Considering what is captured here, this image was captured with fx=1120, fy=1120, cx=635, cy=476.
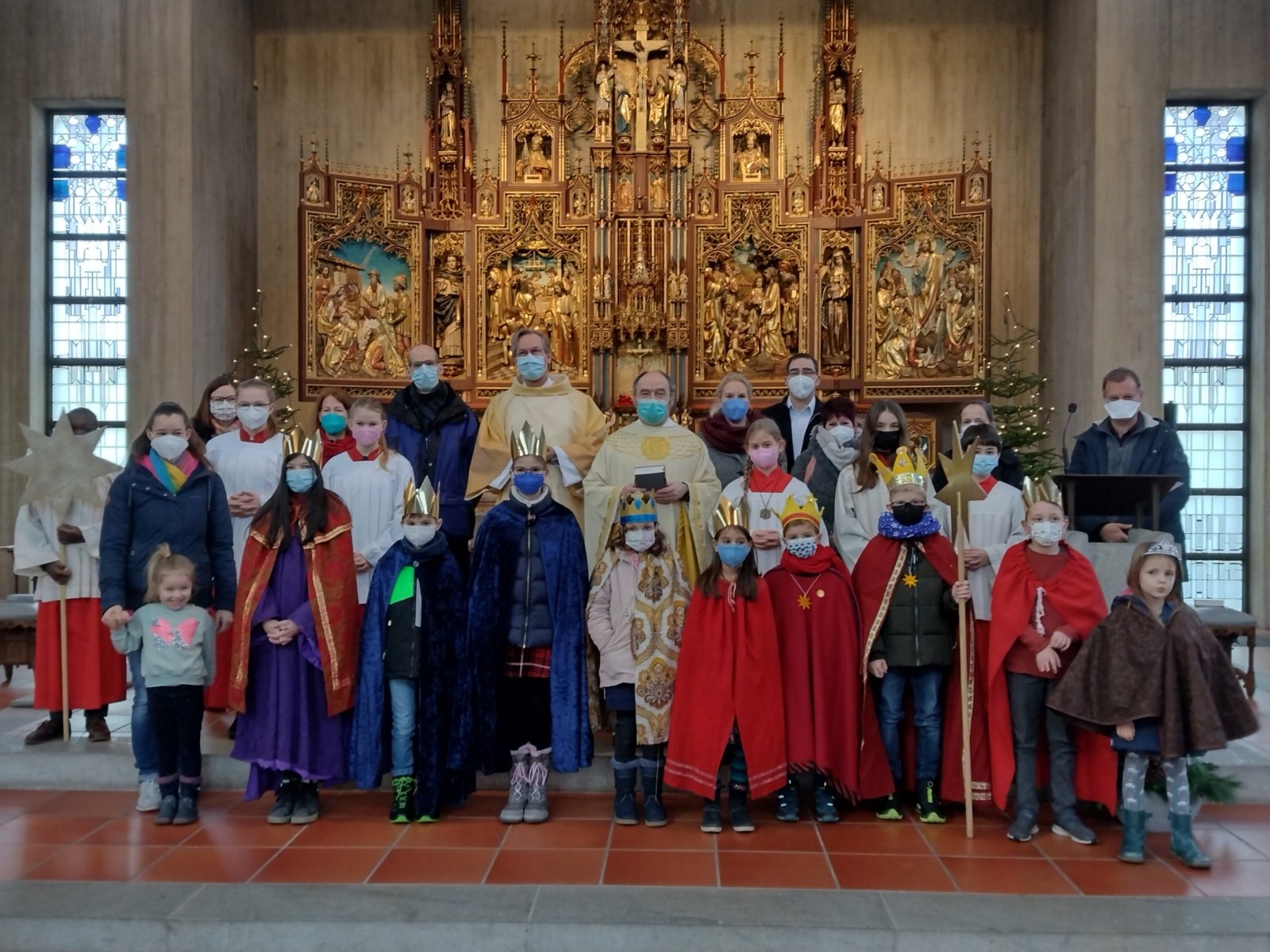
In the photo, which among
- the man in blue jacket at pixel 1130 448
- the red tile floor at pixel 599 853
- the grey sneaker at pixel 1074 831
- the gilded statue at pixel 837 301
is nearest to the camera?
the red tile floor at pixel 599 853

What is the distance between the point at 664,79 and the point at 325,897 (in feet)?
30.5

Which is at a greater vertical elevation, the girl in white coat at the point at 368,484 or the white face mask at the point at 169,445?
the white face mask at the point at 169,445

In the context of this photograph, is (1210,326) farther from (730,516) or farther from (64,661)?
(64,661)

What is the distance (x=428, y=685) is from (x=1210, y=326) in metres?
9.93

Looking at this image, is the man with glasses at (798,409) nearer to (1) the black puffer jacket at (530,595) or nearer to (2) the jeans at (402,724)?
(1) the black puffer jacket at (530,595)

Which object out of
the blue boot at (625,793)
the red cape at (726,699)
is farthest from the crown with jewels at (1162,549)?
the blue boot at (625,793)

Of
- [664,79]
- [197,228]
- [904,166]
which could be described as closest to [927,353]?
[904,166]

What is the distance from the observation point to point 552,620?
518 centimetres

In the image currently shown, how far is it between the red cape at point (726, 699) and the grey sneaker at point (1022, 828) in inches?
39.9

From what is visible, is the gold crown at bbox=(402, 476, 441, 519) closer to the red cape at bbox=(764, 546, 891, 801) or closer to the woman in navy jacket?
the woman in navy jacket

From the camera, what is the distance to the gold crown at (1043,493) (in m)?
4.98

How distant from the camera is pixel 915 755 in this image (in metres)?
5.26

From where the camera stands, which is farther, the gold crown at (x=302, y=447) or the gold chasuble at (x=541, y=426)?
the gold chasuble at (x=541, y=426)

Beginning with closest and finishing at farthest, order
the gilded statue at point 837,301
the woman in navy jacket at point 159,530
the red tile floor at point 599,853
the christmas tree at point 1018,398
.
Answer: the red tile floor at point 599,853
the woman in navy jacket at point 159,530
the christmas tree at point 1018,398
the gilded statue at point 837,301
